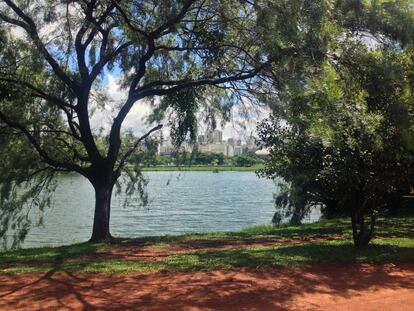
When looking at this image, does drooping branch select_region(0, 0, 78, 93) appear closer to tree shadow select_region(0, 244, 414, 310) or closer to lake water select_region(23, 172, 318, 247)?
lake water select_region(23, 172, 318, 247)

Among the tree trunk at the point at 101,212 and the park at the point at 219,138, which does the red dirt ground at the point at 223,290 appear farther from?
the tree trunk at the point at 101,212

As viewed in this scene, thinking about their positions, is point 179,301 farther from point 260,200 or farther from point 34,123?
point 260,200

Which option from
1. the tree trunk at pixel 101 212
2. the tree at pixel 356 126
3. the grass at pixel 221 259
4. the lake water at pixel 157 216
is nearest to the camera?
the tree at pixel 356 126

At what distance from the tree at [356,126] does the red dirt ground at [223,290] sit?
6.29 ft

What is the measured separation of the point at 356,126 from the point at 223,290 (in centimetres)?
339

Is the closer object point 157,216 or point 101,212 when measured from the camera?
point 101,212

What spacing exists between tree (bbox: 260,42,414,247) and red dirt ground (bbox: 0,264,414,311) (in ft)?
6.29

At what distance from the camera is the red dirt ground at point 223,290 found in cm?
643

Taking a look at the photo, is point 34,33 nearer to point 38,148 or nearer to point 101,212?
point 38,148

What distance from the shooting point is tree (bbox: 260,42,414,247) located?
7.76 m

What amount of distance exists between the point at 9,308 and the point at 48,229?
17.3m

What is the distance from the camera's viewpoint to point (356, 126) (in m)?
7.97

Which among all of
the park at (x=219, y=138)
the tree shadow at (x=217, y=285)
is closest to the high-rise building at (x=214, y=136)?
the park at (x=219, y=138)

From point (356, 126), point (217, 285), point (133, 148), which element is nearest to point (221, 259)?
point (217, 285)
